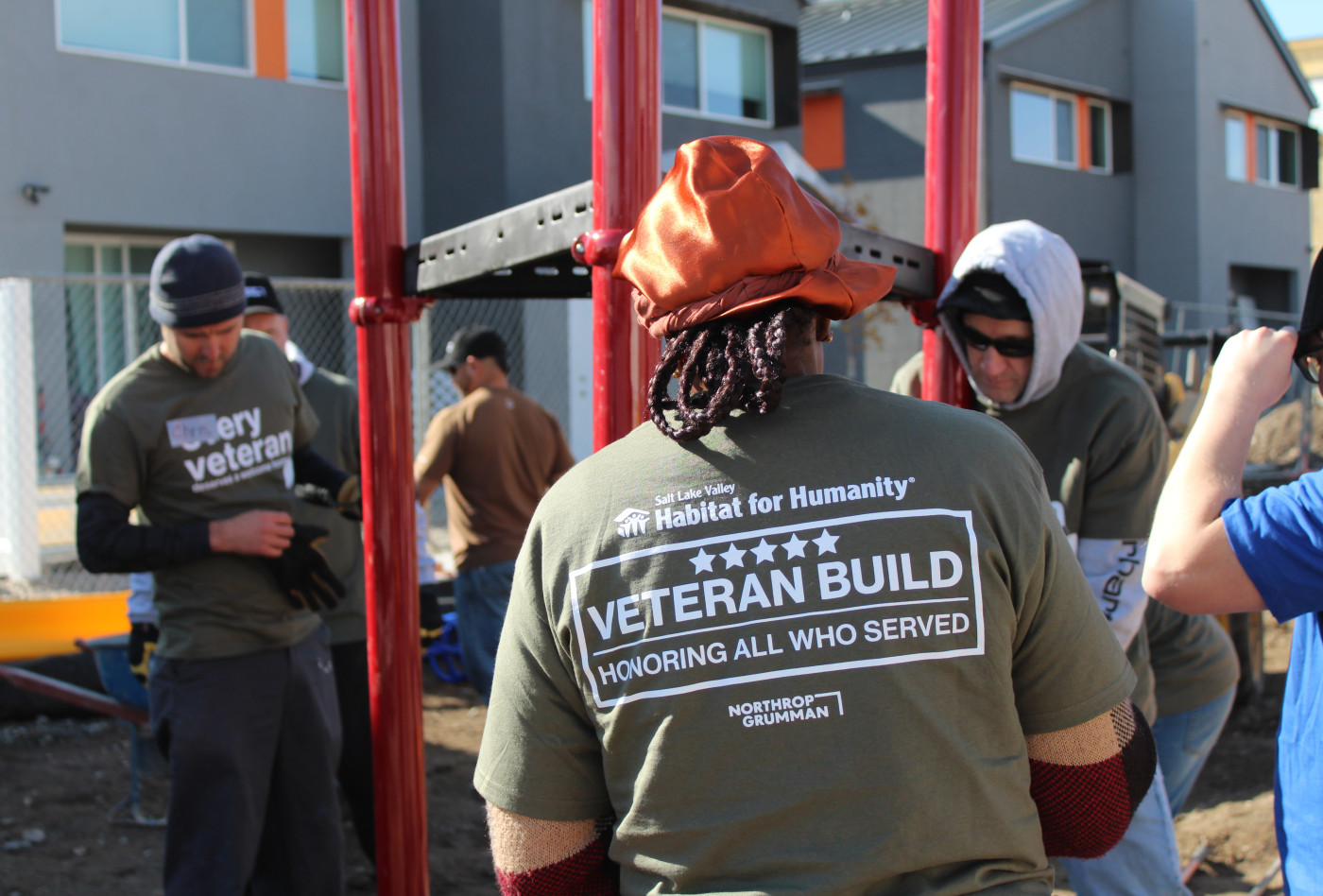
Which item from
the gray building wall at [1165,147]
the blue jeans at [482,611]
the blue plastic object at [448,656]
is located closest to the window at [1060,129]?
the gray building wall at [1165,147]

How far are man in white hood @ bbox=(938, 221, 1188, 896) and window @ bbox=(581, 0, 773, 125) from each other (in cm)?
1395

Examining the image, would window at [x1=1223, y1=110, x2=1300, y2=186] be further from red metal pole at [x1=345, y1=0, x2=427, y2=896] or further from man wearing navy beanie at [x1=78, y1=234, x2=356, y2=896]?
red metal pole at [x1=345, y1=0, x2=427, y2=896]

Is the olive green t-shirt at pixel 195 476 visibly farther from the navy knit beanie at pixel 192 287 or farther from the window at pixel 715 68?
the window at pixel 715 68

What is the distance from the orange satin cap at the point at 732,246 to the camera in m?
1.37

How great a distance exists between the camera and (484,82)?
45.6ft

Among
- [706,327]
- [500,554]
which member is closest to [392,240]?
[706,327]

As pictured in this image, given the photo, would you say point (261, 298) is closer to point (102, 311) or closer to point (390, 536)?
point (390, 536)

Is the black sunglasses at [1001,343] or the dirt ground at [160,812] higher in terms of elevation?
the black sunglasses at [1001,343]

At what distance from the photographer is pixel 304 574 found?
3113mm

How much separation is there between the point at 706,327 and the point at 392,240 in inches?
56.4

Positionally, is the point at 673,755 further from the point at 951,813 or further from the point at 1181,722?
the point at 1181,722

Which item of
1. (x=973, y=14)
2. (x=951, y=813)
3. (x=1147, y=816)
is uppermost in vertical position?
(x=973, y=14)

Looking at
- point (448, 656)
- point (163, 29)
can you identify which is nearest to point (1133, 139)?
point (163, 29)

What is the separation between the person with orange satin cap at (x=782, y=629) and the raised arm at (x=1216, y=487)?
0.84 feet
